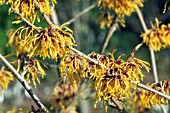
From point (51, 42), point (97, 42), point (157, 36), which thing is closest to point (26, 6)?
point (51, 42)

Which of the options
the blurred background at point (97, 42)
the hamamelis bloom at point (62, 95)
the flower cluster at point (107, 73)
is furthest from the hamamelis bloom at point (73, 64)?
the blurred background at point (97, 42)

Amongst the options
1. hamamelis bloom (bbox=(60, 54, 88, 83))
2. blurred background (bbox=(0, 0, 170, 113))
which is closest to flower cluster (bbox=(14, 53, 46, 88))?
hamamelis bloom (bbox=(60, 54, 88, 83))

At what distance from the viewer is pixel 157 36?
165 centimetres

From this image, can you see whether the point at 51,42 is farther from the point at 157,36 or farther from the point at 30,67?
the point at 157,36

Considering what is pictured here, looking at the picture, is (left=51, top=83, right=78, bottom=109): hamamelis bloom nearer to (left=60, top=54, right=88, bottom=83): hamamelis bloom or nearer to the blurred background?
(left=60, top=54, right=88, bottom=83): hamamelis bloom

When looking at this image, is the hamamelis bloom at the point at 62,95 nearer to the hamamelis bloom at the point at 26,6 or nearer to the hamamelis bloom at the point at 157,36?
the hamamelis bloom at the point at 157,36

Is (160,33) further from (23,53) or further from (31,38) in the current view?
(31,38)

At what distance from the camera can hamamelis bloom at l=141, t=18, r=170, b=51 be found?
1.62 meters

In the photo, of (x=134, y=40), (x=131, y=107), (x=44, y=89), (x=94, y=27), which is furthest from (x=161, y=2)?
(x=131, y=107)

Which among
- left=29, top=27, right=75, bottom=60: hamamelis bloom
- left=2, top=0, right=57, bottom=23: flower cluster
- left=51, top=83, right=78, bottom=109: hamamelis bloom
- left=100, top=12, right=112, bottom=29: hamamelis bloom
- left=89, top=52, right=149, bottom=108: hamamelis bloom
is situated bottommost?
left=89, top=52, right=149, bottom=108: hamamelis bloom

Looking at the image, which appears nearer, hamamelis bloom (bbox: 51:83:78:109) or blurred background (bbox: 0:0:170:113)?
hamamelis bloom (bbox: 51:83:78:109)

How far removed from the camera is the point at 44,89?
29.4 feet

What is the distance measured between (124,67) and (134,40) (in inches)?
332

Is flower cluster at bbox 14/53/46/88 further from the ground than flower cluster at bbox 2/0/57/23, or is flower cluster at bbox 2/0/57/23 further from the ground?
flower cluster at bbox 2/0/57/23
